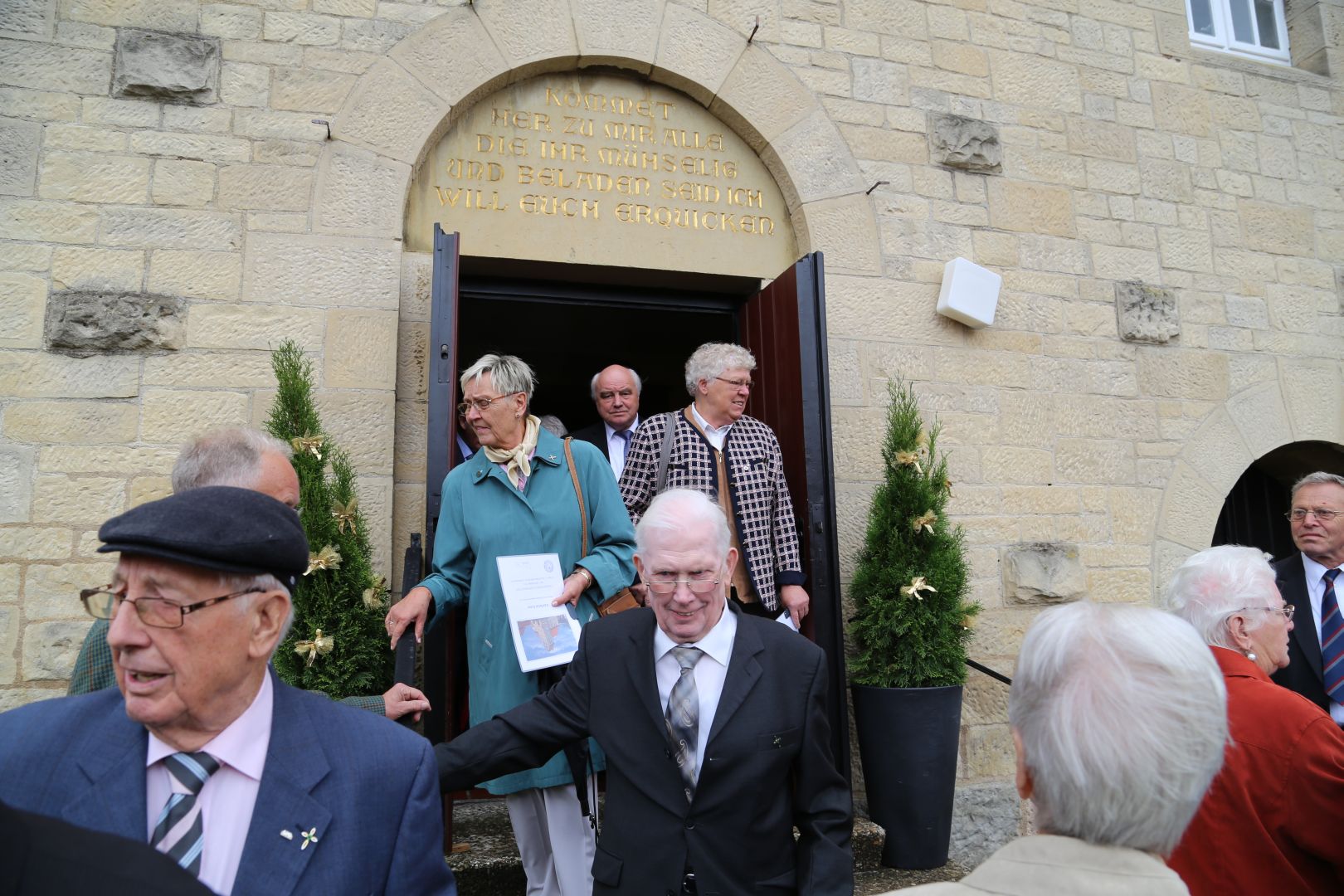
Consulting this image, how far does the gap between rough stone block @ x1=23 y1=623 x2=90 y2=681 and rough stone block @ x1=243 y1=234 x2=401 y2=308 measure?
5.15 feet

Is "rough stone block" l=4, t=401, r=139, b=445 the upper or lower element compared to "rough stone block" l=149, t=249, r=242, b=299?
lower

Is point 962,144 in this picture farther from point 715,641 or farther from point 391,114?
point 715,641

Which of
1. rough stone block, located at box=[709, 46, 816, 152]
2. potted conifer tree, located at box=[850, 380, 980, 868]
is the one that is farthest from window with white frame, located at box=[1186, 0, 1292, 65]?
potted conifer tree, located at box=[850, 380, 980, 868]

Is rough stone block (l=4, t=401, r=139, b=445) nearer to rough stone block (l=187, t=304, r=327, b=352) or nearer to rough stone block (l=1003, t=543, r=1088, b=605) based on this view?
rough stone block (l=187, t=304, r=327, b=352)

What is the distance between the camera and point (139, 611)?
56.0 inches

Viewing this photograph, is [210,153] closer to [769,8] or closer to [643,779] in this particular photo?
[769,8]

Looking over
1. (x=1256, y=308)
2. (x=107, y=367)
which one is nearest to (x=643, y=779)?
(x=107, y=367)

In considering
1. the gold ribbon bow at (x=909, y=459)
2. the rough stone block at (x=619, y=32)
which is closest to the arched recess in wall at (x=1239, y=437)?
the gold ribbon bow at (x=909, y=459)

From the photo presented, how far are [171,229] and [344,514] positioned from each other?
1.57 metres

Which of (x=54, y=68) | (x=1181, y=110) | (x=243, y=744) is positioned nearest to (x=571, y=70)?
(x=54, y=68)

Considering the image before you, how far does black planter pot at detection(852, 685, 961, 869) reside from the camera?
4047 millimetres

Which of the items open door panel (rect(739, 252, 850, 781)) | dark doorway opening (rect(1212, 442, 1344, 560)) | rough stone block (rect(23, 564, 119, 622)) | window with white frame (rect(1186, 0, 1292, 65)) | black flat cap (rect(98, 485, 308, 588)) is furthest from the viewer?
window with white frame (rect(1186, 0, 1292, 65))

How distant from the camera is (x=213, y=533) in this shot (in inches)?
55.9

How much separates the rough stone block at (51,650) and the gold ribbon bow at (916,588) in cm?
342
